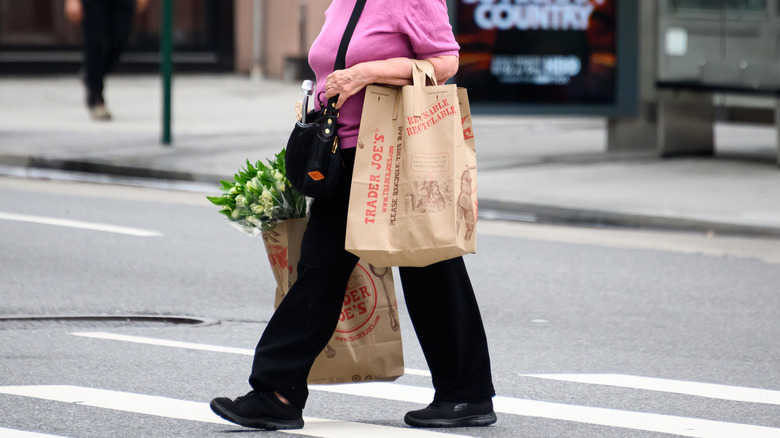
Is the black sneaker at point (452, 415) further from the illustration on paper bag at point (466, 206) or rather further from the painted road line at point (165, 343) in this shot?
the painted road line at point (165, 343)

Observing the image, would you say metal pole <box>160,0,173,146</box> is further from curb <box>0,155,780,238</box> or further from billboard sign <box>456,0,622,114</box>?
billboard sign <box>456,0,622,114</box>

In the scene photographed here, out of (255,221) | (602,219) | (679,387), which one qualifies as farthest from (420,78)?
(602,219)

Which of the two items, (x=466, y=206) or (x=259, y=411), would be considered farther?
(x=259, y=411)

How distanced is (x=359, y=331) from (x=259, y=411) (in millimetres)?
452

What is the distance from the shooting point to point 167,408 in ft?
17.0

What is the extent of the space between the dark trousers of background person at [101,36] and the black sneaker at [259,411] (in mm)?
11918

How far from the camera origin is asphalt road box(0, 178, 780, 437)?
512 cm

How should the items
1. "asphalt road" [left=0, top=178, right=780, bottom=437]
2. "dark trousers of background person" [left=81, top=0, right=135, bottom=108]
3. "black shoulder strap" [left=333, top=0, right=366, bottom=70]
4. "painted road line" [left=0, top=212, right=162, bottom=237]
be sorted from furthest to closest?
"dark trousers of background person" [left=81, top=0, right=135, bottom=108], "painted road line" [left=0, top=212, right=162, bottom=237], "asphalt road" [left=0, top=178, right=780, bottom=437], "black shoulder strap" [left=333, top=0, right=366, bottom=70]

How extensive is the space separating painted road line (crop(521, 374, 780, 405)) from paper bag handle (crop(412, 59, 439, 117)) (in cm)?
175

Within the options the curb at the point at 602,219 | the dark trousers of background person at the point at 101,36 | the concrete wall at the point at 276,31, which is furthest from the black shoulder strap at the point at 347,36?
the concrete wall at the point at 276,31

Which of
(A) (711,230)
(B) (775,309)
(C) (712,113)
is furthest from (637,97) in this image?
(B) (775,309)

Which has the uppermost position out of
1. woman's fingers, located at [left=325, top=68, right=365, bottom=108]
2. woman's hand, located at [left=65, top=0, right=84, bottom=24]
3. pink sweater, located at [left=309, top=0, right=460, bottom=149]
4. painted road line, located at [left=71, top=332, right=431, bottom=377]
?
woman's hand, located at [left=65, top=0, right=84, bottom=24]

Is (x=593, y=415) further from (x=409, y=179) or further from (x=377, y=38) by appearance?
(x=377, y=38)

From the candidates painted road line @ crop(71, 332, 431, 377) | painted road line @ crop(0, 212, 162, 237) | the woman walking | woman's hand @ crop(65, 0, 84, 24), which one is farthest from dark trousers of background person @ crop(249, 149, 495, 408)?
woman's hand @ crop(65, 0, 84, 24)
